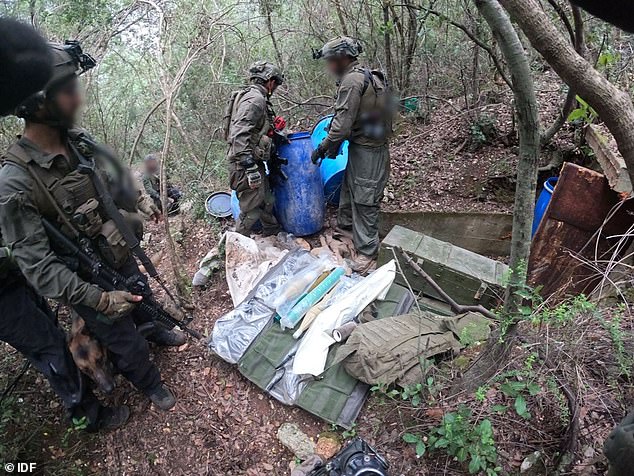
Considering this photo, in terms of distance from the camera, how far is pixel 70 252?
7.72ft

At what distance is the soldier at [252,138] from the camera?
354 centimetres

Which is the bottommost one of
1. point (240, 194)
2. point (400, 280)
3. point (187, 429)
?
point (187, 429)

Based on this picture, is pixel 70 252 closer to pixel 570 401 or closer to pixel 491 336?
pixel 491 336

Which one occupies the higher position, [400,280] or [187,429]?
[400,280]

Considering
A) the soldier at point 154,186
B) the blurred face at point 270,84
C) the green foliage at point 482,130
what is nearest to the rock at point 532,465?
the blurred face at point 270,84

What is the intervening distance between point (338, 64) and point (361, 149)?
32.1 inches

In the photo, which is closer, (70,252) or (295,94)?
(70,252)

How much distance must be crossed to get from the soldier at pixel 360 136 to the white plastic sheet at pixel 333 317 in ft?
2.20

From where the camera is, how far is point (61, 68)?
2.01 metres

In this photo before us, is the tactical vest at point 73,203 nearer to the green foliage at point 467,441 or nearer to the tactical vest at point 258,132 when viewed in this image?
the tactical vest at point 258,132

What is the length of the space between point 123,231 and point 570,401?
2.64 m

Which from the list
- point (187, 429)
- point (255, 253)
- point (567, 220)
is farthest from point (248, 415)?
point (567, 220)

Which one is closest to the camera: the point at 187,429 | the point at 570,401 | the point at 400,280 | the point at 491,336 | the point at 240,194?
the point at 570,401

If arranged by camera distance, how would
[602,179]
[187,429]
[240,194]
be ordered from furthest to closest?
[240,194], [602,179], [187,429]
